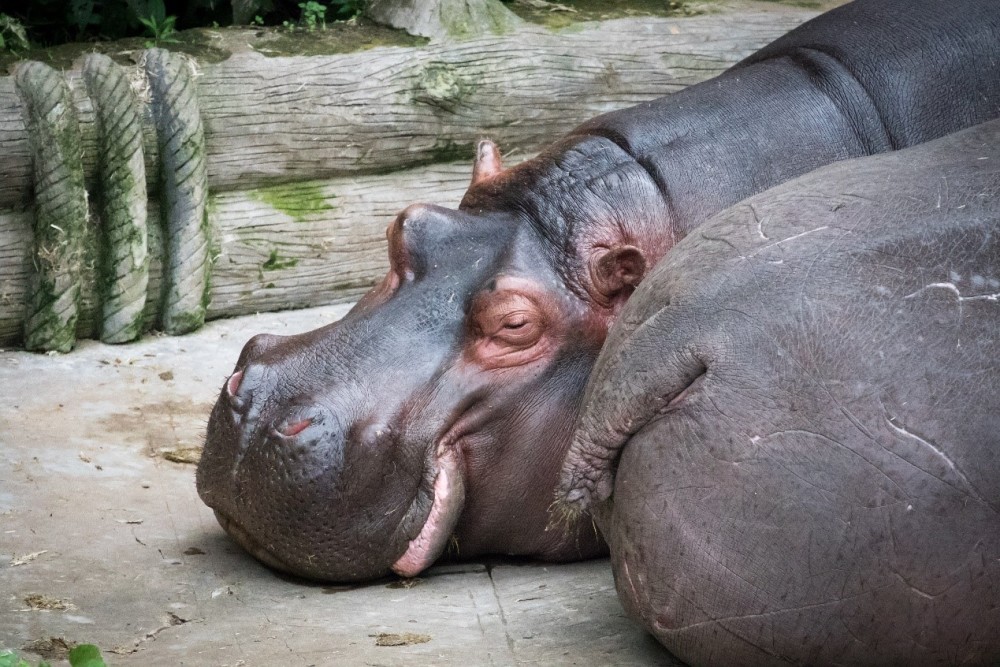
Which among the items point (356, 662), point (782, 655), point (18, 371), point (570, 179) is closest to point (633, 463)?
point (782, 655)

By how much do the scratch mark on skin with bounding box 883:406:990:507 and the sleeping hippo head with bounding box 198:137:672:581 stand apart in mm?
1157

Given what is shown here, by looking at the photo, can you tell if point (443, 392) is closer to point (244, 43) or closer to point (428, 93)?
point (428, 93)

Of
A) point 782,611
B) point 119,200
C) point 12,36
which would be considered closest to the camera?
point 782,611

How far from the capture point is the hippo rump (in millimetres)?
2332

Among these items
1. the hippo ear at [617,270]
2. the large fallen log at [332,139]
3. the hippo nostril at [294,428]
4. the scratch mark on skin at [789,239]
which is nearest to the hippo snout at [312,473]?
the hippo nostril at [294,428]

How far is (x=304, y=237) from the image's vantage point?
17.5 feet

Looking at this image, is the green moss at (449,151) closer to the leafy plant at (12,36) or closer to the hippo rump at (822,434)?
the leafy plant at (12,36)

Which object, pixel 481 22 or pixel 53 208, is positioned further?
pixel 481 22

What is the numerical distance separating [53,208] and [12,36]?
2.87 feet

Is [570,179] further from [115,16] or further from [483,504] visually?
[115,16]

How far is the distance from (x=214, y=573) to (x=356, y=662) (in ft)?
2.41

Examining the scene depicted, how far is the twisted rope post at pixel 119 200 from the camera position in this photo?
4.79 meters

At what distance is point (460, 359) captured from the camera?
339cm

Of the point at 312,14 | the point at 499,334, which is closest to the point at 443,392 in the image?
the point at 499,334
